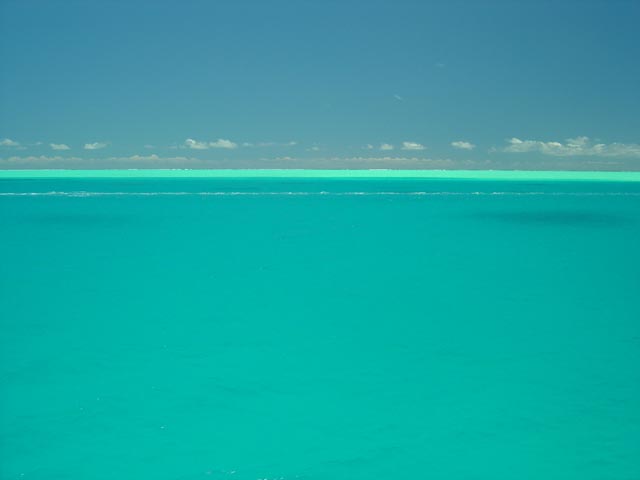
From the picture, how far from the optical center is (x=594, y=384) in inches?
301

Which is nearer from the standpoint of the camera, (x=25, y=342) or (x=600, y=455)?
(x=600, y=455)

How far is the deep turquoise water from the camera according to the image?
19.4 ft

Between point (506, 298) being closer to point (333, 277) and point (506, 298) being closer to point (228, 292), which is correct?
point (333, 277)

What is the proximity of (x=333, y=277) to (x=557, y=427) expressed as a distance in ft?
29.6

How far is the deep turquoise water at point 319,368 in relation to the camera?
5.92 metres

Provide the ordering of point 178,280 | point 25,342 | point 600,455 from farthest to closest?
point 178,280 → point 25,342 → point 600,455

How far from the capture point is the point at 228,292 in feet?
43.8

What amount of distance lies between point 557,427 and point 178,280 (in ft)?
33.8

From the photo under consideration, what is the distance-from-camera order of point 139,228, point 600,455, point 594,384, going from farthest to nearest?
point 139,228 < point 594,384 < point 600,455

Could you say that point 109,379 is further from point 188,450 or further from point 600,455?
point 600,455

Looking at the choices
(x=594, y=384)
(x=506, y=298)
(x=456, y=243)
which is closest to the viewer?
(x=594, y=384)

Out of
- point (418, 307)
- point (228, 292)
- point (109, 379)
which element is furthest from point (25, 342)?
point (418, 307)

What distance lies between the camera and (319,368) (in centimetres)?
828

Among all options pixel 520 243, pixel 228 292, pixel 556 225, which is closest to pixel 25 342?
pixel 228 292
